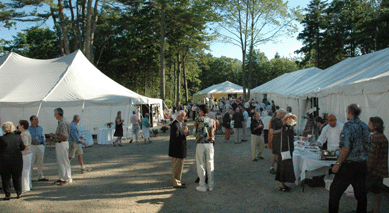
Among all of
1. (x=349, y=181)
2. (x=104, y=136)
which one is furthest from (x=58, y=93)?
(x=349, y=181)

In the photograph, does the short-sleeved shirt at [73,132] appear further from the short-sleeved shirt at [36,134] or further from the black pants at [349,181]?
the black pants at [349,181]

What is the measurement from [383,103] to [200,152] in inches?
155

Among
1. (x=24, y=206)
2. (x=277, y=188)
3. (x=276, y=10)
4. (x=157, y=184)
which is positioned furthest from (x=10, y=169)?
(x=276, y=10)

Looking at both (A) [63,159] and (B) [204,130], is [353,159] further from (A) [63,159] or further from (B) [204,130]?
(A) [63,159]

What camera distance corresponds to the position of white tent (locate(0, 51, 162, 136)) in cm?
1332

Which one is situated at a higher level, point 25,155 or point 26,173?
point 25,155

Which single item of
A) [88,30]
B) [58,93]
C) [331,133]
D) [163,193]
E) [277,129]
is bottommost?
[163,193]

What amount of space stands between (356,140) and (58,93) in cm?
1375

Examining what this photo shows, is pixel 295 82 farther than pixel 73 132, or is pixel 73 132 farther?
pixel 295 82

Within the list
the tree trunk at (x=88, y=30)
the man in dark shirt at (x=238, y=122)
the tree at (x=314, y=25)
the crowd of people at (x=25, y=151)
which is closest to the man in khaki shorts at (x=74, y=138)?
the crowd of people at (x=25, y=151)

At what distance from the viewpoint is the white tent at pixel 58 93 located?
1332cm

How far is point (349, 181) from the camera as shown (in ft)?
11.6

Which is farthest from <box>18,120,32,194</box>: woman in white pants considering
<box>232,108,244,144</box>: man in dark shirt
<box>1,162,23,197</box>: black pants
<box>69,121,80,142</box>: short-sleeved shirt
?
<box>232,108,244,144</box>: man in dark shirt

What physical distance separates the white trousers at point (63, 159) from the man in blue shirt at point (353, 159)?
5470mm
